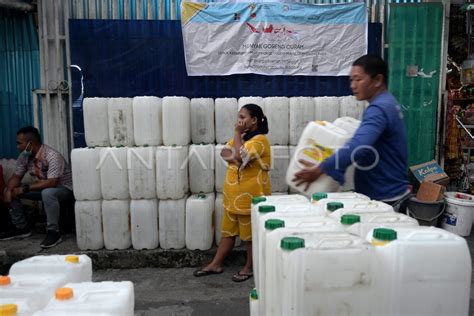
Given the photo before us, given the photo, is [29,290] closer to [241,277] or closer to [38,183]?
[241,277]

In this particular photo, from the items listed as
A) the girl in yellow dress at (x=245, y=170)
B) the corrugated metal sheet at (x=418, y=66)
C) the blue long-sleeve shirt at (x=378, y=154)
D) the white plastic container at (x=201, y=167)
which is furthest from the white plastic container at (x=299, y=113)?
the blue long-sleeve shirt at (x=378, y=154)

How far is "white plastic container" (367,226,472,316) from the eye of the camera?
5.04ft

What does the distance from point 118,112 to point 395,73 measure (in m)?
3.21

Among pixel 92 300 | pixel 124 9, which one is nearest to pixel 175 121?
pixel 124 9

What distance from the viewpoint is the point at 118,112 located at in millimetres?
4152

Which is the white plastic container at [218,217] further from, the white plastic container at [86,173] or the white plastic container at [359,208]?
the white plastic container at [359,208]

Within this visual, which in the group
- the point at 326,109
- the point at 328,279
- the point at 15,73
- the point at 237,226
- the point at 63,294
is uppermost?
the point at 15,73

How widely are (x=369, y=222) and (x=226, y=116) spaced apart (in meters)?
2.62

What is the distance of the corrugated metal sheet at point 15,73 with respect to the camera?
16.1ft

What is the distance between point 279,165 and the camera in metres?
4.38

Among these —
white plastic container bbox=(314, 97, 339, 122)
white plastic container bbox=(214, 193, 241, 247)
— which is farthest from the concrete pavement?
white plastic container bbox=(314, 97, 339, 122)

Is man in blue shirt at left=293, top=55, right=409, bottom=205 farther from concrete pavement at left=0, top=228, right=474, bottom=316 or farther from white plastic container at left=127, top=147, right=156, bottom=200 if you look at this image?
white plastic container at left=127, top=147, right=156, bottom=200

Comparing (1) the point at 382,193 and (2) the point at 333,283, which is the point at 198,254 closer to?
(1) the point at 382,193

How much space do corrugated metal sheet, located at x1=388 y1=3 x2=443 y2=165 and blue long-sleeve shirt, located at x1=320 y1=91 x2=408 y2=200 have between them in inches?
116
